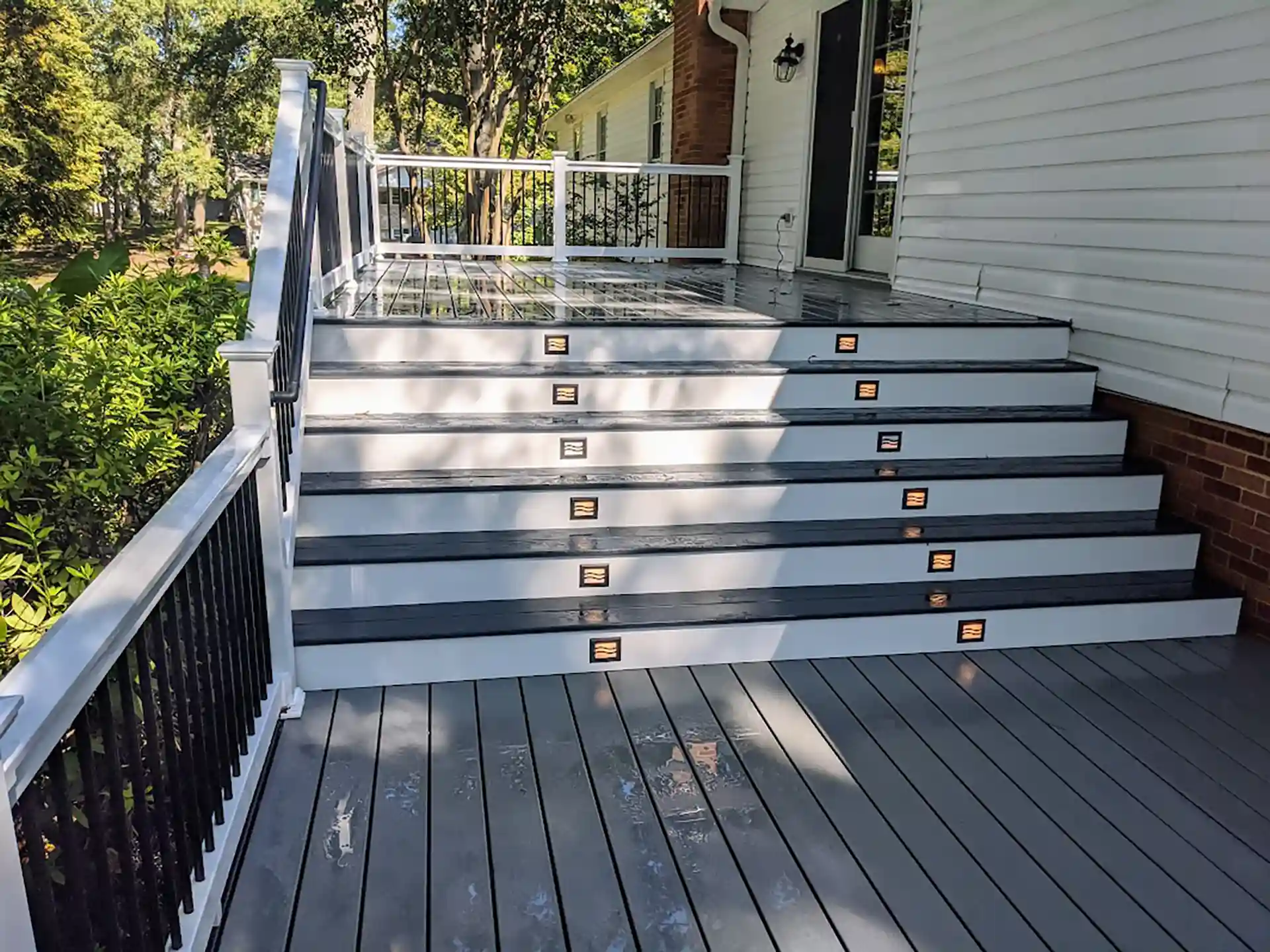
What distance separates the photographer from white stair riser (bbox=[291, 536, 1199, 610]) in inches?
123

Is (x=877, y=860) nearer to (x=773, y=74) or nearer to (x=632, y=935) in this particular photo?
(x=632, y=935)

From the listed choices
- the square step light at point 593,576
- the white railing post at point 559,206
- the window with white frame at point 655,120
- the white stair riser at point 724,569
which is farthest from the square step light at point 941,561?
the window with white frame at point 655,120

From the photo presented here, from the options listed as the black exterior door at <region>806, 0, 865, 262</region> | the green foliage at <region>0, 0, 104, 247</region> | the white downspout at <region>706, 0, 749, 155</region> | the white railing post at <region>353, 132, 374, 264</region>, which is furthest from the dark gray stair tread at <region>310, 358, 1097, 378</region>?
the green foliage at <region>0, 0, 104, 247</region>

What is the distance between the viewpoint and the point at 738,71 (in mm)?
9477

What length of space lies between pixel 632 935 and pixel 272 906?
29.1 inches

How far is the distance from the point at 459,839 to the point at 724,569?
144 centimetres

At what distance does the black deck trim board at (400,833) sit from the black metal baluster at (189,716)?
1.15 feet

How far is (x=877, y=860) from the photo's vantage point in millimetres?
2201

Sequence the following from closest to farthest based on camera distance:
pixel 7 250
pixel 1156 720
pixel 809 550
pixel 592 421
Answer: pixel 1156 720 < pixel 809 550 < pixel 592 421 < pixel 7 250

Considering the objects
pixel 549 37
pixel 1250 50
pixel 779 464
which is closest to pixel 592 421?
pixel 779 464

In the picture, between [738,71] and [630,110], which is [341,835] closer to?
[738,71]

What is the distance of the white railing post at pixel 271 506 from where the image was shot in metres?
2.48

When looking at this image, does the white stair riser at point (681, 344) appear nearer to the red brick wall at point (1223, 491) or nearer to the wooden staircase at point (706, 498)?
the wooden staircase at point (706, 498)

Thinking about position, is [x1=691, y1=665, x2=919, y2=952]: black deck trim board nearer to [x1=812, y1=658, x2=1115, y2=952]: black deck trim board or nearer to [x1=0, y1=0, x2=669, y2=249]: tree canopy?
[x1=812, y1=658, x2=1115, y2=952]: black deck trim board
